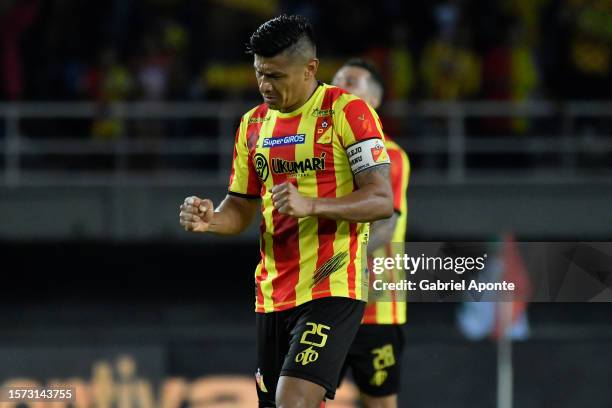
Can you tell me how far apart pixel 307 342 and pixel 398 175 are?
5.15ft

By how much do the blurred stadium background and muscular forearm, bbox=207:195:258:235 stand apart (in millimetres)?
5846

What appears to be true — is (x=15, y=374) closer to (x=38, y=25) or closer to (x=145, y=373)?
(x=145, y=373)

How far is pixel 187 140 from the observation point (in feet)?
38.4

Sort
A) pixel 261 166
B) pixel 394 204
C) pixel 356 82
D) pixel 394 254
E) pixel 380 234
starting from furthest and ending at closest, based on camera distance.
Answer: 1. pixel 356 82
2. pixel 394 254
3. pixel 394 204
4. pixel 380 234
5. pixel 261 166

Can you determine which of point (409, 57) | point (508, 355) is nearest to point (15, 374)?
point (508, 355)

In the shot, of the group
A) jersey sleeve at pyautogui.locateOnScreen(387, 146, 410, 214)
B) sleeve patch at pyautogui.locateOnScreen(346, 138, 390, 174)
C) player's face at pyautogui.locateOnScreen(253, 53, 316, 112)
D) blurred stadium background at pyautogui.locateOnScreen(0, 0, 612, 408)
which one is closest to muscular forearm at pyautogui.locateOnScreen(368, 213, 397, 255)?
jersey sleeve at pyautogui.locateOnScreen(387, 146, 410, 214)

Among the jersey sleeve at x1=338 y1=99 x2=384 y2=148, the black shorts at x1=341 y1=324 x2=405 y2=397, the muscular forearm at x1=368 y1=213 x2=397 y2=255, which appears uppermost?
the jersey sleeve at x1=338 y1=99 x2=384 y2=148

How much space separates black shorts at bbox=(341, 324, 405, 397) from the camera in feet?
20.1

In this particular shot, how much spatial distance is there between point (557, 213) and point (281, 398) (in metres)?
7.28

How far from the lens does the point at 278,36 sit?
470cm
